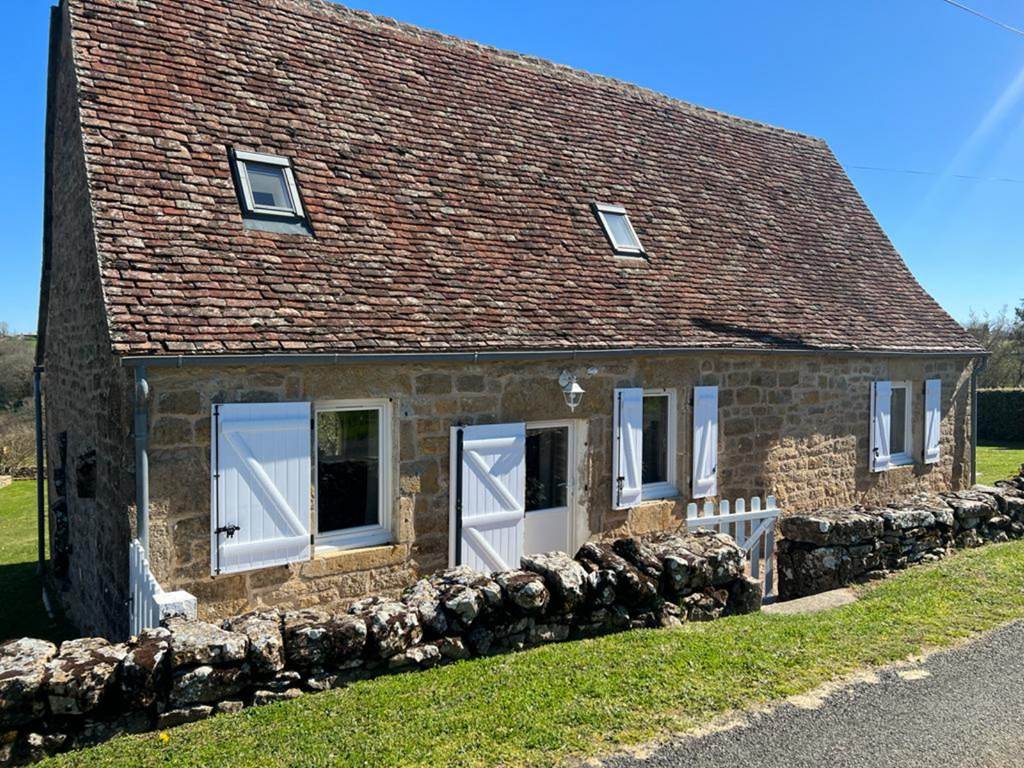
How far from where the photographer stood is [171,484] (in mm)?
6102

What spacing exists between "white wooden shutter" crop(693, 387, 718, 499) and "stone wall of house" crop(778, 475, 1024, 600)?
1505 mm

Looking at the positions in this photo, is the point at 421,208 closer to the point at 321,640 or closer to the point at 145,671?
the point at 321,640

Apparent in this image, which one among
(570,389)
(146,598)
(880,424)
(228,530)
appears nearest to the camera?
(146,598)

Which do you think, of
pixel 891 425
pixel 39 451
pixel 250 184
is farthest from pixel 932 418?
pixel 39 451

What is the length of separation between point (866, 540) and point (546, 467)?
11.4 feet

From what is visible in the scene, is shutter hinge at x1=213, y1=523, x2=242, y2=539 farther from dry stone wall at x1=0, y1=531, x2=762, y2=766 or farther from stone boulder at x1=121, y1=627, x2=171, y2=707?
stone boulder at x1=121, y1=627, x2=171, y2=707

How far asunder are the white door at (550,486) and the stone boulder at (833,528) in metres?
2.37

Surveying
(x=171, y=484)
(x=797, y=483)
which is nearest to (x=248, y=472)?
(x=171, y=484)

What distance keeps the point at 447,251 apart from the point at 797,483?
6.04 m

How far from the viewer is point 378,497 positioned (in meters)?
7.40

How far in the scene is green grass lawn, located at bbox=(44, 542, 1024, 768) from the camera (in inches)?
150

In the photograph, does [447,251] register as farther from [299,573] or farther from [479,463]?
[299,573]

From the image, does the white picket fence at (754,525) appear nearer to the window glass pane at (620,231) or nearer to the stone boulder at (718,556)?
the stone boulder at (718,556)

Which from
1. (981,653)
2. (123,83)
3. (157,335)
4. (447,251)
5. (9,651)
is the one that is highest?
(123,83)
